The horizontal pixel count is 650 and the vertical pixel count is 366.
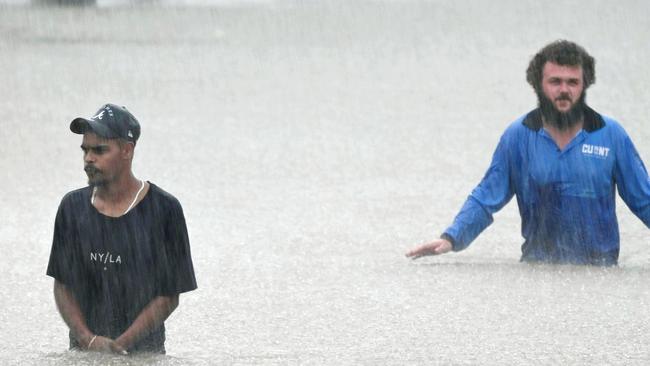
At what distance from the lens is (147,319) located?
17.3ft

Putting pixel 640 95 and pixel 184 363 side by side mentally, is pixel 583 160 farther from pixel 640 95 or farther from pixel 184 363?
pixel 640 95

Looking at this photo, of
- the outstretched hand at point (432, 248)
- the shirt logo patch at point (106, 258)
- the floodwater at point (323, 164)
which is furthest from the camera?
the outstretched hand at point (432, 248)

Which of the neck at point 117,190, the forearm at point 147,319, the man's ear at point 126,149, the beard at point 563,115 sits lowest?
the forearm at point 147,319

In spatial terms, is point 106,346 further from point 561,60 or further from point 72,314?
point 561,60

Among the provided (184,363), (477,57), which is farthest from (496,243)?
(477,57)

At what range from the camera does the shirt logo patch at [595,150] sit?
7973 mm

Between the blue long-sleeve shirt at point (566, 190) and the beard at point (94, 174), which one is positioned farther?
the blue long-sleeve shirt at point (566, 190)

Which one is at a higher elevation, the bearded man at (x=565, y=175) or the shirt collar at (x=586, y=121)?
the shirt collar at (x=586, y=121)

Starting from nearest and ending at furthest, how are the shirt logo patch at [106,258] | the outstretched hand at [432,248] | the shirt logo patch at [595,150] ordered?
the shirt logo patch at [106,258] < the outstretched hand at [432,248] < the shirt logo patch at [595,150]

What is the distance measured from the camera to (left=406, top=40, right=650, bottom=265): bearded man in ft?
26.2

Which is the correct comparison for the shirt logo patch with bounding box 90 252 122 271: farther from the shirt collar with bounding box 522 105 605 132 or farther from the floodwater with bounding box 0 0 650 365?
the shirt collar with bounding box 522 105 605 132

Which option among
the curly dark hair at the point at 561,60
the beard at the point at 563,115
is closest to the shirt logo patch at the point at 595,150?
the beard at the point at 563,115

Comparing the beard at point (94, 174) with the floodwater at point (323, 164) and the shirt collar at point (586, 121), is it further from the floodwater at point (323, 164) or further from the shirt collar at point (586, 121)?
the shirt collar at point (586, 121)

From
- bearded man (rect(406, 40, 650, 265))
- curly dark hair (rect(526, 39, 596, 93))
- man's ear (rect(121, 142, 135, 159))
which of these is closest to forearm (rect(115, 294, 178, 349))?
man's ear (rect(121, 142, 135, 159))
